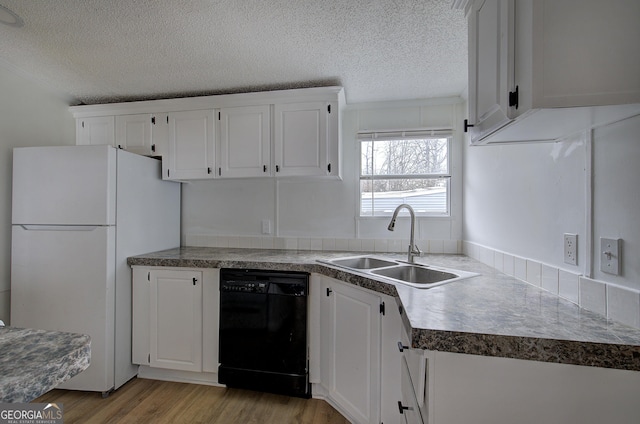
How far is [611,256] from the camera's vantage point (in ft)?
2.92

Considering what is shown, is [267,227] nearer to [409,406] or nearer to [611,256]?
[409,406]

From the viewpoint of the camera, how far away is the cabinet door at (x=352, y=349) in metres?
1.48

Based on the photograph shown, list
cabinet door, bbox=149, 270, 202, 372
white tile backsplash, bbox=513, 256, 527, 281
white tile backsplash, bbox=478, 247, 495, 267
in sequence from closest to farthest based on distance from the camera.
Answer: white tile backsplash, bbox=513, 256, 527, 281
white tile backsplash, bbox=478, 247, 495, 267
cabinet door, bbox=149, 270, 202, 372

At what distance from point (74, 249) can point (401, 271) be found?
2295mm

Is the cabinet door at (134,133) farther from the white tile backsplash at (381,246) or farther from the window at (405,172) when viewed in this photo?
the white tile backsplash at (381,246)

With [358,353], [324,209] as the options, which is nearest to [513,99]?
[358,353]

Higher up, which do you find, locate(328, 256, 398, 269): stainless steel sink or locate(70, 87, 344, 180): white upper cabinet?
locate(70, 87, 344, 180): white upper cabinet

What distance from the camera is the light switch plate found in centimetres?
87

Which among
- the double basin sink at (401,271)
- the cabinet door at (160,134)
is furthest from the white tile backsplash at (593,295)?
the cabinet door at (160,134)

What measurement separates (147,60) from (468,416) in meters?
2.53

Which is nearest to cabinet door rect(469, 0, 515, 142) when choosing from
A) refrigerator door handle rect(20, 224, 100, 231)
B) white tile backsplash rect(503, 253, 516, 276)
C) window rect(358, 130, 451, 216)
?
white tile backsplash rect(503, 253, 516, 276)

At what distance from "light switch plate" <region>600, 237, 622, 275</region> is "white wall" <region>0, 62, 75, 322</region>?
349cm

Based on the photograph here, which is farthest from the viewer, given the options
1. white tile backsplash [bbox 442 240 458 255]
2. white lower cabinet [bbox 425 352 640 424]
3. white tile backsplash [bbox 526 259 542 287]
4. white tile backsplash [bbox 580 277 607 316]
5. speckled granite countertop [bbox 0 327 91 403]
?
white tile backsplash [bbox 442 240 458 255]

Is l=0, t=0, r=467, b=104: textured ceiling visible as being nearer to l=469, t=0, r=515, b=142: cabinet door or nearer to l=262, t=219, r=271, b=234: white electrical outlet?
l=469, t=0, r=515, b=142: cabinet door
